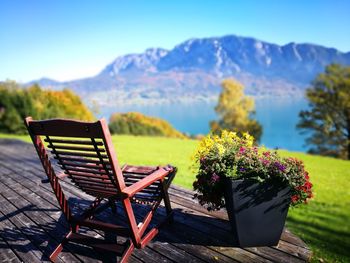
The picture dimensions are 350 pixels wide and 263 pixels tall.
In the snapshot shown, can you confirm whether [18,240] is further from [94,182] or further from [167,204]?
[167,204]

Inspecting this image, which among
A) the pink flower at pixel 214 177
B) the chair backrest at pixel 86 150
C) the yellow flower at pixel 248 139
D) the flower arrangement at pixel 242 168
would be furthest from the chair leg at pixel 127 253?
the yellow flower at pixel 248 139

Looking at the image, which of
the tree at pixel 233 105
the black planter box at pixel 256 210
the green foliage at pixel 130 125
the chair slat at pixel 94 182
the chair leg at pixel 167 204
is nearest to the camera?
the chair slat at pixel 94 182

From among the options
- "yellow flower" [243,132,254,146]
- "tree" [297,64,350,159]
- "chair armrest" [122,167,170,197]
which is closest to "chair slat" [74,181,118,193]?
"chair armrest" [122,167,170,197]

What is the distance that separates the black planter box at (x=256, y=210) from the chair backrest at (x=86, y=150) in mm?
1116

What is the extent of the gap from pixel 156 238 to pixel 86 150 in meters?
1.42

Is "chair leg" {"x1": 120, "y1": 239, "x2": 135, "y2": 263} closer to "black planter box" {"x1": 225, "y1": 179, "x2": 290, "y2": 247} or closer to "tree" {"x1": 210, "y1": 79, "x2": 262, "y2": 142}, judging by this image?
"black planter box" {"x1": 225, "y1": 179, "x2": 290, "y2": 247}

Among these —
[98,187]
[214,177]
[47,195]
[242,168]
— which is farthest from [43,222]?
[242,168]

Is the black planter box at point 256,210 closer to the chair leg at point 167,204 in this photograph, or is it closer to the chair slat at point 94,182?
the chair leg at point 167,204

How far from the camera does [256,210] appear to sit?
291cm

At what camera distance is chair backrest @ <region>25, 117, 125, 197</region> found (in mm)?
2305

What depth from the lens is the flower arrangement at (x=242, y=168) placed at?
2859mm

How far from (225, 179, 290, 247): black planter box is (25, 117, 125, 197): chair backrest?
112cm

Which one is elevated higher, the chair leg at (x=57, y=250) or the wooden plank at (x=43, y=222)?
the chair leg at (x=57, y=250)

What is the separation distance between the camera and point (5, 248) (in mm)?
3223
